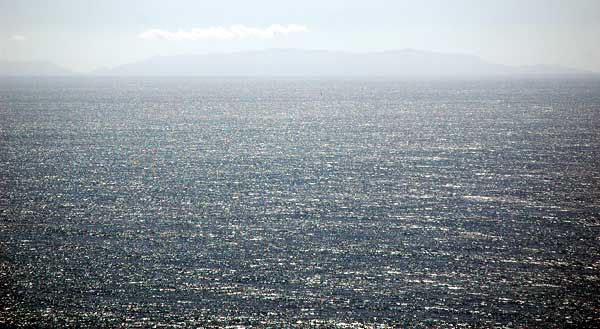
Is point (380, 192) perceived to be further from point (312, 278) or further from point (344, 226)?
point (312, 278)

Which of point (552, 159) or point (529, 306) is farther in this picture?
point (552, 159)

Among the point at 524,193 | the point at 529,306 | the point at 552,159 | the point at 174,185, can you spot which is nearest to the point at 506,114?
the point at 552,159

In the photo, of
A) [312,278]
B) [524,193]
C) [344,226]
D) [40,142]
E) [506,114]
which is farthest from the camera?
[506,114]

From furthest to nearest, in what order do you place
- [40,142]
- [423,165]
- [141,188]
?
[40,142]
[423,165]
[141,188]

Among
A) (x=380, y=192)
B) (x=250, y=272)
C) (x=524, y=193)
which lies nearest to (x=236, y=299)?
(x=250, y=272)

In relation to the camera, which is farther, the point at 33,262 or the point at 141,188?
the point at 141,188

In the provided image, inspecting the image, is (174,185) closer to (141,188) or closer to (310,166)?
(141,188)
